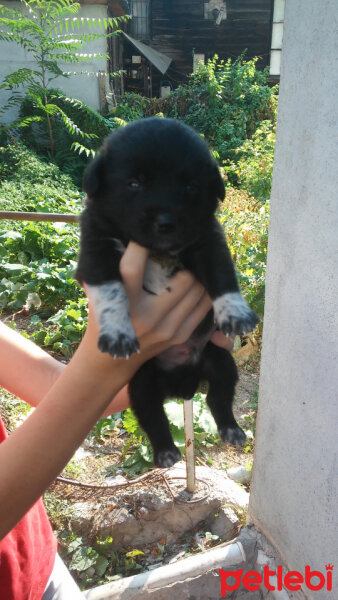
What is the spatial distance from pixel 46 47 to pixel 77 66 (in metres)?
1.59

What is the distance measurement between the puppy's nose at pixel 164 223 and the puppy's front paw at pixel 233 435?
99cm

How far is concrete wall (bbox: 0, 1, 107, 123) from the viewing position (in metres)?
12.0

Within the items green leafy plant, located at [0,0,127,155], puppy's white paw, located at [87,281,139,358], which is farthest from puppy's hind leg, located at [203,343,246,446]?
green leafy plant, located at [0,0,127,155]

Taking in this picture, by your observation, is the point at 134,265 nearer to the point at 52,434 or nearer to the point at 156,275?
the point at 156,275

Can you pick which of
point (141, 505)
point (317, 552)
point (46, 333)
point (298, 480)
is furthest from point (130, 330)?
point (46, 333)

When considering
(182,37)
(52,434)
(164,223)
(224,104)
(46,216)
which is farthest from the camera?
(182,37)

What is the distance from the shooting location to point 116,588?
249 cm

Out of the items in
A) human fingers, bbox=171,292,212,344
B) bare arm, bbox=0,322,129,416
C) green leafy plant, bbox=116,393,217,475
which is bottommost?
green leafy plant, bbox=116,393,217,475

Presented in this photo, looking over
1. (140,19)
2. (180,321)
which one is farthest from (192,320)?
(140,19)

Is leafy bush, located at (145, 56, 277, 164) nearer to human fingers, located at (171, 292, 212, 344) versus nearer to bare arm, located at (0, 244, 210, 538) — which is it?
human fingers, located at (171, 292, 212, 344)

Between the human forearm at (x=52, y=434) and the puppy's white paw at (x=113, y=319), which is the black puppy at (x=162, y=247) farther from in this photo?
the human forearm at (x=52, y=434)

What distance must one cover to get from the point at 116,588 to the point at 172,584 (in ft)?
1.03

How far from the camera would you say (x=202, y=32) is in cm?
1608

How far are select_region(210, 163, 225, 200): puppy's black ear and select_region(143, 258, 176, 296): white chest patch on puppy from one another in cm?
33
